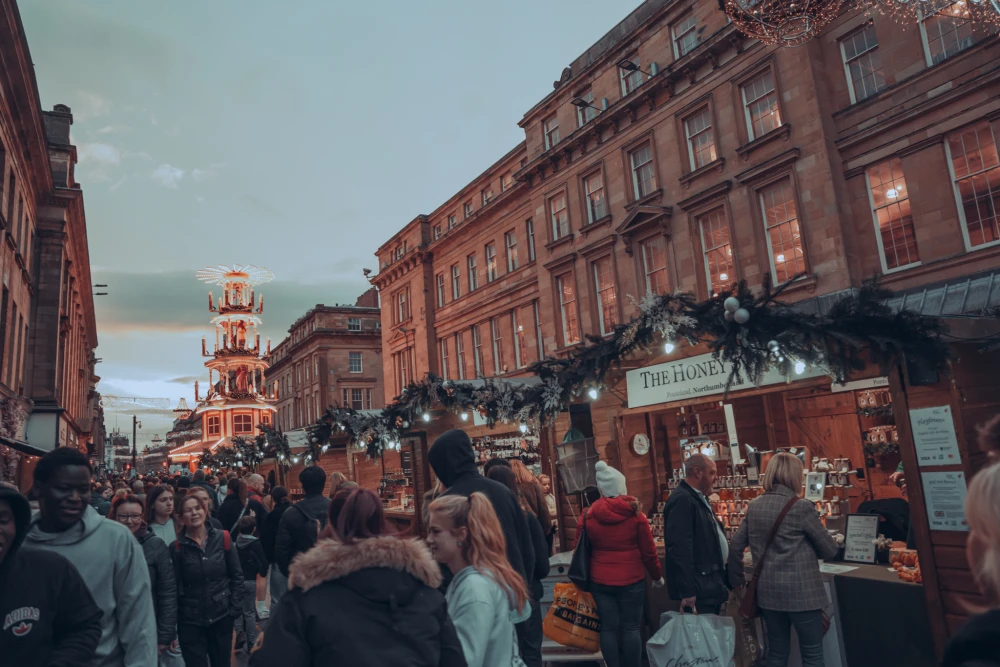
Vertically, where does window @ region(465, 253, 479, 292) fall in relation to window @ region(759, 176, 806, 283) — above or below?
above

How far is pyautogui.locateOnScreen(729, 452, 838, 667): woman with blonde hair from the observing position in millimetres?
5090

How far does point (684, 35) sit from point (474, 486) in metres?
18.0

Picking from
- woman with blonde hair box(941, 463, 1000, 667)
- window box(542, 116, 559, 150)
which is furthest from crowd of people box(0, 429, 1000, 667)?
window box(542, 116, 559, 150)

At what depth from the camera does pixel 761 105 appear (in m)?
16.5

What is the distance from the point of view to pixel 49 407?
2078cm

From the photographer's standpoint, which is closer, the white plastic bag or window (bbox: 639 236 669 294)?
the white plastic bag

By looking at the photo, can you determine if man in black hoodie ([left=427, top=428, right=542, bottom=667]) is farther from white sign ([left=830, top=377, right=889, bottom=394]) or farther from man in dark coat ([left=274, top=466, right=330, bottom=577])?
white sign ([left=830, top=377, right=889, bottom=394])

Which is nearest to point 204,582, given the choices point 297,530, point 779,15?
point 297,530

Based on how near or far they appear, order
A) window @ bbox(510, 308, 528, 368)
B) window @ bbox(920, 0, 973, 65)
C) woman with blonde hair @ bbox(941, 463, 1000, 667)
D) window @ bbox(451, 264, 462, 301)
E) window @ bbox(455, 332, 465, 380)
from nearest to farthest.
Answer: woman with blonde hair @ bbox(941, 463, 1000, 667)
window @ bbox(920, 0, 973, 65)
window @ bbox(510, 308, 528, 368)
window @ bbox(455, 332, 465, 380)
window @ bbox(451, 264, 462, 301)

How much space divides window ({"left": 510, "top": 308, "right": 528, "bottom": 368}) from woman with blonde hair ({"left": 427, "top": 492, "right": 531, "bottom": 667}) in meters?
22.0

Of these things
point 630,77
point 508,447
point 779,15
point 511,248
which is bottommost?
point 508,447

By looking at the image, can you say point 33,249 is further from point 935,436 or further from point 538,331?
point 935,436

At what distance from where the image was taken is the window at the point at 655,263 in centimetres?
1888

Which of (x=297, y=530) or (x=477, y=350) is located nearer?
(x=297, y=530)
